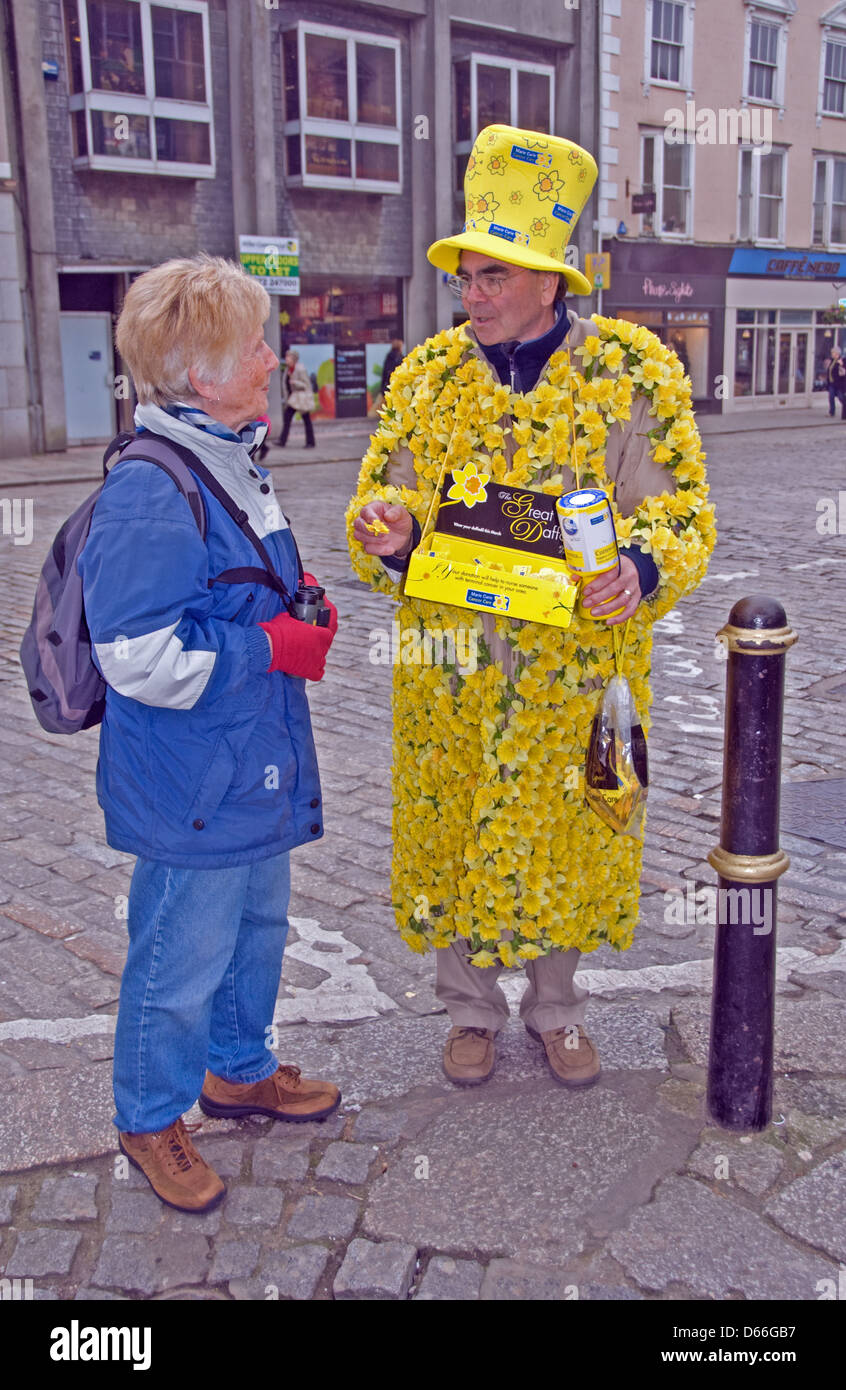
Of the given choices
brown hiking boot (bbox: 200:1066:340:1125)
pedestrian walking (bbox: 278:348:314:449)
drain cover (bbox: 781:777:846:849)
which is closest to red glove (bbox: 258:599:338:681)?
brown hiking boot (bbox: 200:1066:340:1125)

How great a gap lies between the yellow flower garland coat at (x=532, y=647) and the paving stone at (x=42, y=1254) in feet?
3.52

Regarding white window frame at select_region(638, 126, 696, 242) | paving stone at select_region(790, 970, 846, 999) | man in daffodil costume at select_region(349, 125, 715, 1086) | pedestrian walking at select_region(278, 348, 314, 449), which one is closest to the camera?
man in daffodil costume at select_region(349, 125, 715, 1086)

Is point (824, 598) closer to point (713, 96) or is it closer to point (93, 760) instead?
point (93, 760)

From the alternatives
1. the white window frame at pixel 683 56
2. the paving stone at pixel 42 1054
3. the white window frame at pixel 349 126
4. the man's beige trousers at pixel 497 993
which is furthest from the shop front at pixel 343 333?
the man's beige trousers at pixel 497 993

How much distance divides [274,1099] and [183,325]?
1.74 m

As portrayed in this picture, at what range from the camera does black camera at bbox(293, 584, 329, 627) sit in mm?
2617

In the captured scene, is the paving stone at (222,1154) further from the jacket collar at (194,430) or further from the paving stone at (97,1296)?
the jacket collar at (194,430)

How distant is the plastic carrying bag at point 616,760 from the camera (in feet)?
9.12

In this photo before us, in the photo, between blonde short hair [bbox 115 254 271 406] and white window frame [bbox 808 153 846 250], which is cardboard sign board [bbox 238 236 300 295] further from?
blonde short hair [bbox 115 254 271 406]

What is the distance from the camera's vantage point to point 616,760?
9.16ft

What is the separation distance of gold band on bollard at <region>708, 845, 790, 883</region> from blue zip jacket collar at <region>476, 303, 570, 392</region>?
3.79 feet
